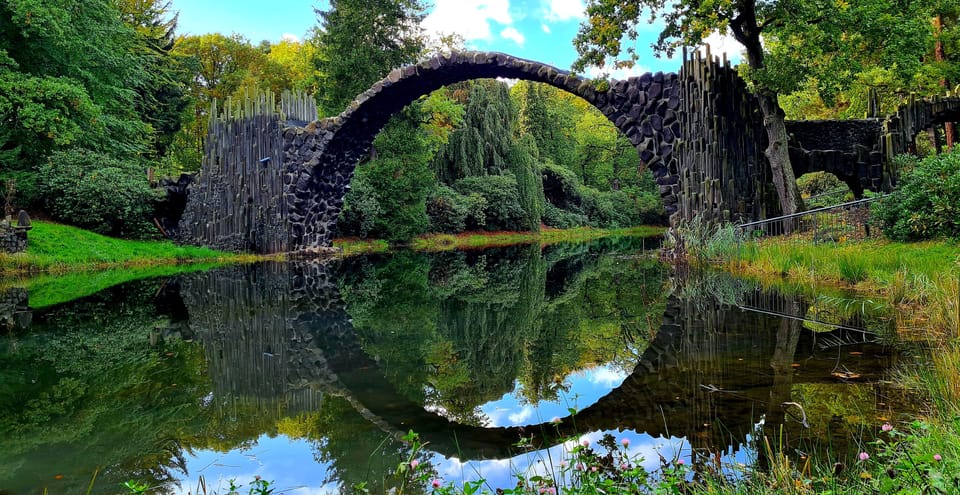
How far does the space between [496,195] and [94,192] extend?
1614 centimetres

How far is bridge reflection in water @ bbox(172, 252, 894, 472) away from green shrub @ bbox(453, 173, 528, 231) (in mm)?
21116

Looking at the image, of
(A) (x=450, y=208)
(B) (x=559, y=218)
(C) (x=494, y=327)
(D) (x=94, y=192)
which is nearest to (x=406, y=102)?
(D) (x=94, y=192)

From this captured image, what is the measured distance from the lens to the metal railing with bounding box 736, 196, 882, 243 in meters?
9.32

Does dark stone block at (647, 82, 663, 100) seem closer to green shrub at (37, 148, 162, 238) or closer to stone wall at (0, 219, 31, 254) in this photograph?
stone wall at (0, 219, 31, 254)

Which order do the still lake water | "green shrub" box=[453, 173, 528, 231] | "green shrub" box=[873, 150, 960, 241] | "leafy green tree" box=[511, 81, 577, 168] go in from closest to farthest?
the still lake water, "green shrub" box=[873, 150, 960, 241], "green shrub" box=[453, 173, 528, 231], "leafy green tree" box=[511, 81, 577, 168]

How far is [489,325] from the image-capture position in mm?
6129

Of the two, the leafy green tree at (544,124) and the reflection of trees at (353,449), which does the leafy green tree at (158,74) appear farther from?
the reflection of trees at (353,449)

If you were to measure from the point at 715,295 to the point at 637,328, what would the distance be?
6.77 feet

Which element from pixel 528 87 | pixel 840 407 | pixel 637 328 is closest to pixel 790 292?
pixel 637 328

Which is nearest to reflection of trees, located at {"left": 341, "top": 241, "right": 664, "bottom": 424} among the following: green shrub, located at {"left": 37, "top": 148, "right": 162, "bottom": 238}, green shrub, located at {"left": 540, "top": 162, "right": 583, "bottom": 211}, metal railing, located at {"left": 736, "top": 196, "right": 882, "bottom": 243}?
metal railing, located at {"left": 736, "top": 196, "right": 882, "bottom": 243}

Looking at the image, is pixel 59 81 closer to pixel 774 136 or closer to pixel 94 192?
pixel 94 192

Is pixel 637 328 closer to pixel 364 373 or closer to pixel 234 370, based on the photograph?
pixel 364 373

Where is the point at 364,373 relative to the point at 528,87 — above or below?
below

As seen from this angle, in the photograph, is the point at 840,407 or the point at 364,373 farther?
the point at 364,373
